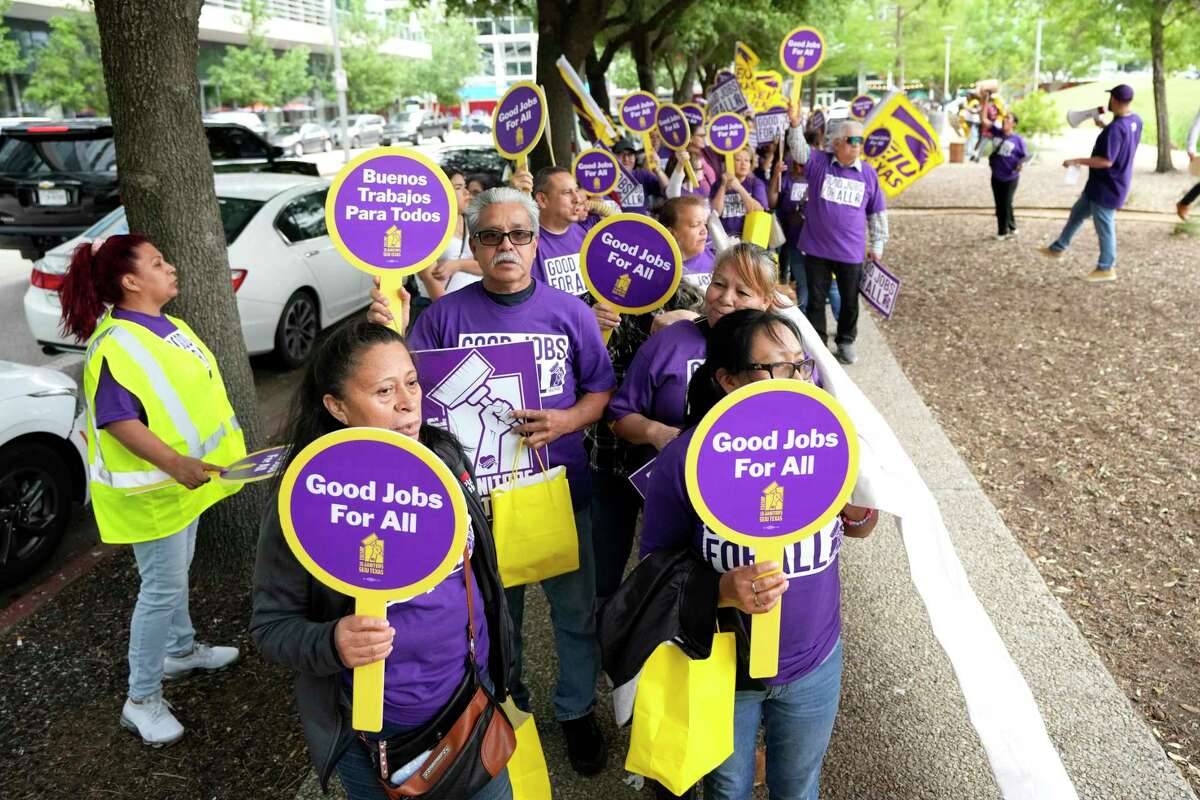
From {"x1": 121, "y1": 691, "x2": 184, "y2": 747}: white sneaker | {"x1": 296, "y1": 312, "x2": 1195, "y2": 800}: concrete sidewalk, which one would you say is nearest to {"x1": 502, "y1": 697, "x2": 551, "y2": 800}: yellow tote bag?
{"x1": 296, "y1": 312, "x2": 1195, "y2": 800}: concrete sidewalk

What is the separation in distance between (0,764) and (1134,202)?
1794 cm

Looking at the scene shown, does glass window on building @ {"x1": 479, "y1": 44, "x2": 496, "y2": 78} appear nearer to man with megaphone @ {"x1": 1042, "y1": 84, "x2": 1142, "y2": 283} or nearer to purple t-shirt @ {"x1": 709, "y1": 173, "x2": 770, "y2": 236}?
man with megaphone @ {"x1": 1042, "y1": 84, "x2": 1142, "y2": 283}

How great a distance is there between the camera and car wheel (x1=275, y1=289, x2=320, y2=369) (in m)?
8.09

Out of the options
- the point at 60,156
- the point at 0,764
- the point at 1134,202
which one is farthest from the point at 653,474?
the point at 1134,202

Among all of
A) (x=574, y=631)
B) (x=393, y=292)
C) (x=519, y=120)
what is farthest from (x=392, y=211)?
(x=519, y=120)

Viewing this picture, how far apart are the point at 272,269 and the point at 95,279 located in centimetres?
485

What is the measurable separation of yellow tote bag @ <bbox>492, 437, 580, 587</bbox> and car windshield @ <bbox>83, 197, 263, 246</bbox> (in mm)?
5732

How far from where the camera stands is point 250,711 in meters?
3.54

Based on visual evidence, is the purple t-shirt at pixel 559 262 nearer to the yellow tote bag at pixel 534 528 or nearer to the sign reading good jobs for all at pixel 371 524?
Result: the yellow tote bag at pixel 534 528

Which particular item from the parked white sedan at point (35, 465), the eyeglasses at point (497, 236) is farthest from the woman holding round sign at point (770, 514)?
the parked white sedan at point (35, 465)

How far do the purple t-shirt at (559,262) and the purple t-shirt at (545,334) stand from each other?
122 cm

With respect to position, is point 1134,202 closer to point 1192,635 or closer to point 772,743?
point 1192,635

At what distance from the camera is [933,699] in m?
3.53

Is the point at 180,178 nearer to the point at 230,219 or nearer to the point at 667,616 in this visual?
the point at 667,616
